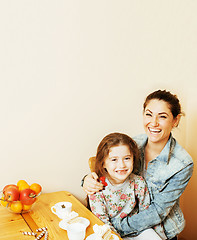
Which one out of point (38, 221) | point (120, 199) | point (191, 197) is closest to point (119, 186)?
point (120, 199)

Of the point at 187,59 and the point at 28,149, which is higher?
the point at 187,59

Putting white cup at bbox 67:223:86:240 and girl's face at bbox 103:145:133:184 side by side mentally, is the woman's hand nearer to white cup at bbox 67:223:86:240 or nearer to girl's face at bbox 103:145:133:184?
girl's face at bbox 103:145:133:184

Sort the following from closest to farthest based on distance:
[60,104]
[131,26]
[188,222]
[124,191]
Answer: [124,191], [60,104], [131,26], [188,222]

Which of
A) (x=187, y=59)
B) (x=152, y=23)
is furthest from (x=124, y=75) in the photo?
(x=187, y=59)

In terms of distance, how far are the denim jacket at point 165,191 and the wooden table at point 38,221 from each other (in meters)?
0.23

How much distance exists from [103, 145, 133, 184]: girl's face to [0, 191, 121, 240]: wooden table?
23 centimetres

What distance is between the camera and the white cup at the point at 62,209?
1323mm

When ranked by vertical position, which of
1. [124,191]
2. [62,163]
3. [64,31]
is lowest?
[124,191]

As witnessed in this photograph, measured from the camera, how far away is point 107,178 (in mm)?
1541

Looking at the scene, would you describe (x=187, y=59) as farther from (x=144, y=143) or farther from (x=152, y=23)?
(x=144, y=143)

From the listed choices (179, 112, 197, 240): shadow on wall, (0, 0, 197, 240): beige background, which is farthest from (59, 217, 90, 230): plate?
(179, 112, 197, 240): shadow on wall

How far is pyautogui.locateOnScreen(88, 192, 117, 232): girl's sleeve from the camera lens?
1.45 m

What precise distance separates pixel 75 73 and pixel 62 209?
2.41 ft

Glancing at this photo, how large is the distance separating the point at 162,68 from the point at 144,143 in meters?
0.59
